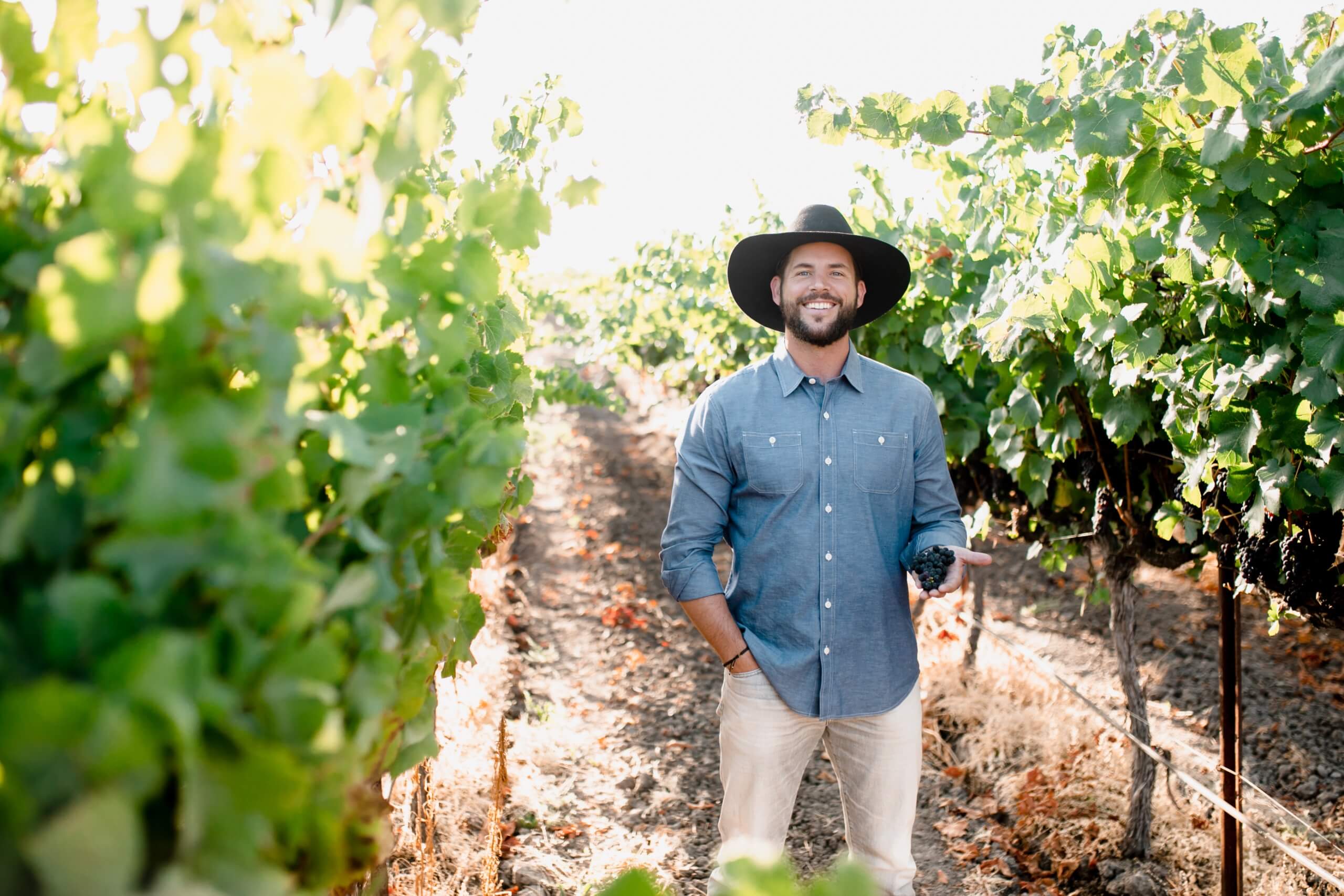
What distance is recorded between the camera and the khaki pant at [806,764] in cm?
235

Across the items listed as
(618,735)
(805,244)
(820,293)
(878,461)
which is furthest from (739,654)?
(618,735)

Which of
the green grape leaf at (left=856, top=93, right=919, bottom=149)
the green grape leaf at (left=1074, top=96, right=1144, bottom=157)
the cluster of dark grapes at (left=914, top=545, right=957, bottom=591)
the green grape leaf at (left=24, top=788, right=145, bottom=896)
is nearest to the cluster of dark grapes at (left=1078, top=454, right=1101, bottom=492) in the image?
the cluster of dark grapes at (left=914, top=545, right=957, bottom=591)

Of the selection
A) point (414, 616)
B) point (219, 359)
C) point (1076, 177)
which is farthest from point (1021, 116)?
point (219, 359)

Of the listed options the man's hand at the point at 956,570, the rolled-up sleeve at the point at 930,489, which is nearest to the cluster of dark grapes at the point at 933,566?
the man's hand at the point at 956,570

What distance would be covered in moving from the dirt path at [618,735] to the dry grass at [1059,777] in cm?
38

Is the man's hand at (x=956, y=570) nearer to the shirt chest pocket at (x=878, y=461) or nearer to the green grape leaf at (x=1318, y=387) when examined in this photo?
the shirt chest pocket at (x=878, y=461)

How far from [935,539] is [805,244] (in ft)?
3.14

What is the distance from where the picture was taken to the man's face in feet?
8.28

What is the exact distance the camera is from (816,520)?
2.41 meters

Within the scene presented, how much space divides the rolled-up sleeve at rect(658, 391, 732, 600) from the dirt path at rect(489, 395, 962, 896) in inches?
61.5

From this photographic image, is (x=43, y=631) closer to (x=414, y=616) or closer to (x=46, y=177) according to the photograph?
(x=414, y=616)

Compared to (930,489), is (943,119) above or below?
above

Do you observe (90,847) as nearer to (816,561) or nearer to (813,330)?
(816,561)

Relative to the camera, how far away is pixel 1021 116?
7.52 feet
